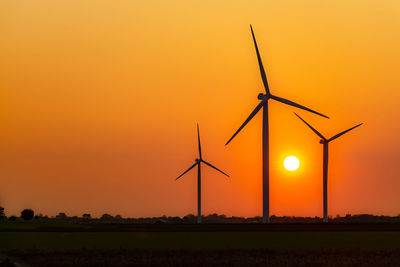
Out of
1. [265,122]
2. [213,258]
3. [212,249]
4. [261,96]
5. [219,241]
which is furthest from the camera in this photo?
[261,96]

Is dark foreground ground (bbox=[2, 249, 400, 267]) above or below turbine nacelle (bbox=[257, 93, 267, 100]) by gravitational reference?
below

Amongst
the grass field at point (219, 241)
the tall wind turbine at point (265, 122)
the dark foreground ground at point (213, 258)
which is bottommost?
the dark foreground ground at point (213, 258)

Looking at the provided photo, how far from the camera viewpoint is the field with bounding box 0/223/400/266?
6888 centimetres

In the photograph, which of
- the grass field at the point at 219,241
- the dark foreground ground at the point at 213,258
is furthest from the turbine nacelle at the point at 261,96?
the dark foreground ground at the point at 213,258

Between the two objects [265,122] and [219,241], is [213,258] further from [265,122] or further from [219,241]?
[265,122]

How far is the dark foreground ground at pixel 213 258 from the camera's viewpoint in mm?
67250

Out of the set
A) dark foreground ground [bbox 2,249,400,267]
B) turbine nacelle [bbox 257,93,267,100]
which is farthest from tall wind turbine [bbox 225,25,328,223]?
dark foreground ground [bbox 2,249,400,267]

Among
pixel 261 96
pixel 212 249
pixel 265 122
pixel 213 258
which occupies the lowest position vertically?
pixel 213 258

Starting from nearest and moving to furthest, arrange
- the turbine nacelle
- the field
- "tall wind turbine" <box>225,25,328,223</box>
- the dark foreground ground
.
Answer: the dark foreground ground < the field < "tall wind turbine" <box>225,25,328,223</box> < the turbine nacelle

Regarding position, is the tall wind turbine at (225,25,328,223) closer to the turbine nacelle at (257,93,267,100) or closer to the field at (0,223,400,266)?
the turbine nacelle at (257,93,267,100)

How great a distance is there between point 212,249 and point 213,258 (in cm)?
1109

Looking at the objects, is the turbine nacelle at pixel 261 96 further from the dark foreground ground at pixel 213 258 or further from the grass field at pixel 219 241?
the dark foreground ground at pixel 213 258

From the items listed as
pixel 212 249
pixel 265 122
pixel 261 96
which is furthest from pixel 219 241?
pixel 261 96

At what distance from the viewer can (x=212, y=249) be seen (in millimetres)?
83125
